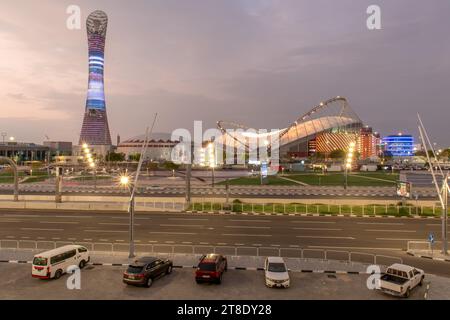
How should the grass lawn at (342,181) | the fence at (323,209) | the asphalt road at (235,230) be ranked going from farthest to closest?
1. the grass lawn at (342,181)
2. the fence at (323,209)
3. the asphalt road at (235,230)

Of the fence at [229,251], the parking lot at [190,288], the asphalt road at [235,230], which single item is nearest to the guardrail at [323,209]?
the asphalt road at [235,230]

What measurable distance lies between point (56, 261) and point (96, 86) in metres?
181

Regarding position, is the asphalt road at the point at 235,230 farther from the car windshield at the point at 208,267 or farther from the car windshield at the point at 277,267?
the car windshield at the point at 208,267

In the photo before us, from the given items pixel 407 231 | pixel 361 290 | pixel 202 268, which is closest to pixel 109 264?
pixel 202 268

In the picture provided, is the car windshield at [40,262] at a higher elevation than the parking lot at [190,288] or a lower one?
higher

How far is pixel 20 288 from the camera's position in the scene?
18.5 m

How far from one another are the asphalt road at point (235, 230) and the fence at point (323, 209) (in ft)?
9.69

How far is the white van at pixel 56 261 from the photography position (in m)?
19.6

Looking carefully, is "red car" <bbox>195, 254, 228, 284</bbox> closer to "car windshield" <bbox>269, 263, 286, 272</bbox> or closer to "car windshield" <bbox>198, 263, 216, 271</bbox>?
"car windshield" <bbox>198, 263, 216, 271</bbox>

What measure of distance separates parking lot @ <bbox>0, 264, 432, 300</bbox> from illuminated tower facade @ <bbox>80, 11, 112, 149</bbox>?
176135 mm

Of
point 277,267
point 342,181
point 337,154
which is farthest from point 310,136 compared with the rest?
point 277,267

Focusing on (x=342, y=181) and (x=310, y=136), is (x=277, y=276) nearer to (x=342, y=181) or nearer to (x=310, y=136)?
(x=342, y=181)

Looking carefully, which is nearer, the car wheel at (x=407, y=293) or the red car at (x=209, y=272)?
the car wheel at (x=407, y=293)
